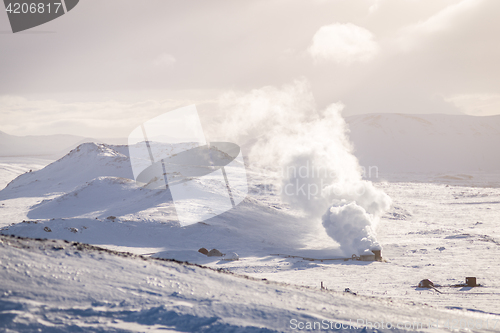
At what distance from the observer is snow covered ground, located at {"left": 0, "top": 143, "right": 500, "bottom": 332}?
10133 mm

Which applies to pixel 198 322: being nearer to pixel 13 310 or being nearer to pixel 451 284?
pixel 13 310

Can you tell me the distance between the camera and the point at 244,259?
1329 inches

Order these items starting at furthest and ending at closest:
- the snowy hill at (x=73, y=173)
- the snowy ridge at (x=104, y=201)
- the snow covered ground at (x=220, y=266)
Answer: the snowy hill at (x=73, y=173)
the snowy ridge at (x=104, y=201)
the snow covered ground at (x=220, y=266)

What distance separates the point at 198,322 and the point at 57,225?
31.3 m

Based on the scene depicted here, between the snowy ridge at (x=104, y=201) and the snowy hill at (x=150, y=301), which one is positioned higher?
the snowy ridge at (x=104, y=201)

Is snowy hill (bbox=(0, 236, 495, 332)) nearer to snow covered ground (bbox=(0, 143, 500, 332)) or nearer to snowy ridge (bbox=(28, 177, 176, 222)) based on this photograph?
snow covered ground (bbox=(0, 143, 500, 332))

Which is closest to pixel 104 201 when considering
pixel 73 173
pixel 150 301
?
pixel 73 173

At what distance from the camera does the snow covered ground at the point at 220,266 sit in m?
10.1

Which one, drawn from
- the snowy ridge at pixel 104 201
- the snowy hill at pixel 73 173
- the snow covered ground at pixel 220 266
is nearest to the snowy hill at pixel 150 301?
the snow covered ground at pixel 220 266

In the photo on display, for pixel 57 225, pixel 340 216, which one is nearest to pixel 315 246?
pixel 340 216

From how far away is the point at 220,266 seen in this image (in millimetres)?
29672

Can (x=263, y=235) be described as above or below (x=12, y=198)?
below

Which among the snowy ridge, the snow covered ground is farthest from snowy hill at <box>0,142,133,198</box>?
the snowy ridge

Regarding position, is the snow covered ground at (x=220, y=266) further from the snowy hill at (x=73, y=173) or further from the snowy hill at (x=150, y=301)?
the snowy hill at (x=73, y=173)
